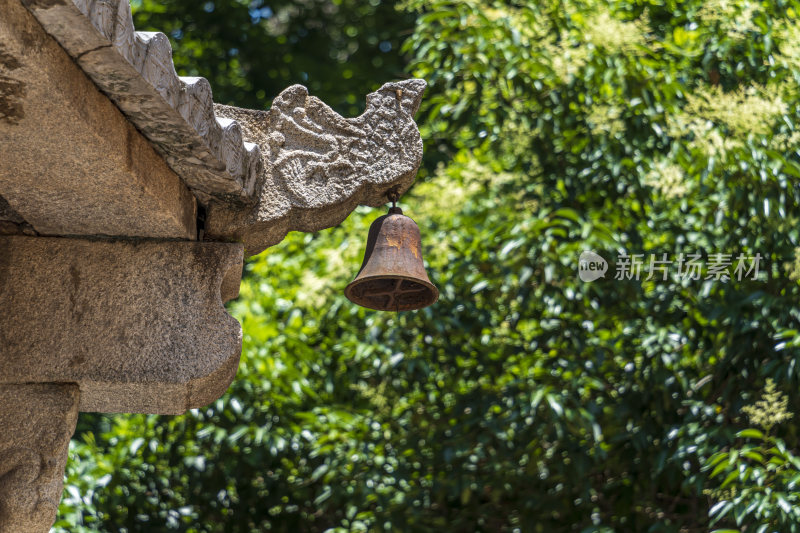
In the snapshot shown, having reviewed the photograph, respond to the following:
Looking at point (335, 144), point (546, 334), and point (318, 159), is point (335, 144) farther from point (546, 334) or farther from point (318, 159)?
point (546, 334)

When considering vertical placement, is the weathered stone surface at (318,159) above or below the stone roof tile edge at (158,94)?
above

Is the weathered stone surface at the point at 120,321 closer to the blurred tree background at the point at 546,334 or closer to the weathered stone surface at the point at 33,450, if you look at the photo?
the weathered stone surface at the point at 33,450

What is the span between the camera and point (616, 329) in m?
4.67

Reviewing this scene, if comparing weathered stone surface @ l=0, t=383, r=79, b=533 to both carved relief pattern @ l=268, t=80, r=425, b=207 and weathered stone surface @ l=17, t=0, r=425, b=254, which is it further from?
carved relief pattern @ l=268, t=80, r=425, b=207

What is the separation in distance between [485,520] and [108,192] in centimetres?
318

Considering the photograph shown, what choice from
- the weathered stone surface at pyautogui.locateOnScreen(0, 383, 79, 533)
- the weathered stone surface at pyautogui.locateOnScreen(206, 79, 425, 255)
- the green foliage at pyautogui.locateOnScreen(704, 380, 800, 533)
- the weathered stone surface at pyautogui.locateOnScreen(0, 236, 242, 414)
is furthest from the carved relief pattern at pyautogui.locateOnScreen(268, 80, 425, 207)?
the green foliage at pyautogui.locateOnScreen(704, 380, 800, 533)

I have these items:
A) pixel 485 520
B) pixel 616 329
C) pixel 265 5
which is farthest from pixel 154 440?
pixel 265 5

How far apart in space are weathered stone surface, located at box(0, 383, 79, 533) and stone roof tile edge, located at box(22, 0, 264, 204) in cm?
58

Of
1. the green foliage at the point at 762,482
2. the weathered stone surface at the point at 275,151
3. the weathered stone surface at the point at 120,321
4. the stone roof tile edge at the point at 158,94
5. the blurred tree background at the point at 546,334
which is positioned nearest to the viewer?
the stone roof tile edge at the point at 158,94

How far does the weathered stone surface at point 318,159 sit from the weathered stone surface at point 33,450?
1.76ft

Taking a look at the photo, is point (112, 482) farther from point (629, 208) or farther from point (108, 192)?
point (108, 192)

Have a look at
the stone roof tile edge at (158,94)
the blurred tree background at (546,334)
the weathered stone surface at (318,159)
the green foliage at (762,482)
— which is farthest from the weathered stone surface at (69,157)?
the blurred tree background at (546,334)

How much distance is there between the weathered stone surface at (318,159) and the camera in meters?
2.48

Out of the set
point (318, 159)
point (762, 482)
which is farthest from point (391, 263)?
point (762, 482)
